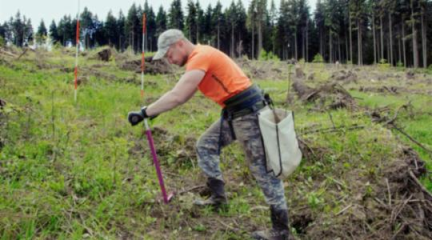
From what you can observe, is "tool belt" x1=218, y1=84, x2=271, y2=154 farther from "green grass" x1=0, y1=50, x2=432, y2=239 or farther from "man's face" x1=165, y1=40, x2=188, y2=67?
"green grass" x1=0, y1=50, x2=432, y2=239

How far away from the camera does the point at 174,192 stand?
418 centimetres

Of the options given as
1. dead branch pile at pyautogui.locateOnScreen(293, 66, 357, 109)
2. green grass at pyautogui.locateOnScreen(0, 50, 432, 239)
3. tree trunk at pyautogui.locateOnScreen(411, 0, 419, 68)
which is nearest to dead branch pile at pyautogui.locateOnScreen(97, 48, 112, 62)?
green grass at pyautogui.locateOnScreen(0, 50, 432, 239)

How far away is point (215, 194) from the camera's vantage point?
399cm

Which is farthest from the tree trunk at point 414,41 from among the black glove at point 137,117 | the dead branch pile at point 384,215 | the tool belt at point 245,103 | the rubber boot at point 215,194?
the black glove at point 137,117

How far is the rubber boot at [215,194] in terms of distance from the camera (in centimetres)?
396

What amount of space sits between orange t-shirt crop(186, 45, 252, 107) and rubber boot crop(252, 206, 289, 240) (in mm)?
1130

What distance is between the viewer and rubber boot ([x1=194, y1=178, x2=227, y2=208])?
3.96 m

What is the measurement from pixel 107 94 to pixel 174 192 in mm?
4900

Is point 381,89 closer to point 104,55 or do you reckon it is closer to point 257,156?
point 257,156

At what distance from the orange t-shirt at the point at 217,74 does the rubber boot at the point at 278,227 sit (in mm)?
1130

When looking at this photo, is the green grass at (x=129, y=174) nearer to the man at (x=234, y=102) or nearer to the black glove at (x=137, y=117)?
the man at (x=234, y=102)

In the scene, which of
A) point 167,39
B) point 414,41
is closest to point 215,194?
point 167,39

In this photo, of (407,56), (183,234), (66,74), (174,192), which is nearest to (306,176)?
(174,192)

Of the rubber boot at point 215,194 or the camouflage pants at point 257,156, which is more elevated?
the camouflage pants at point 257,156
